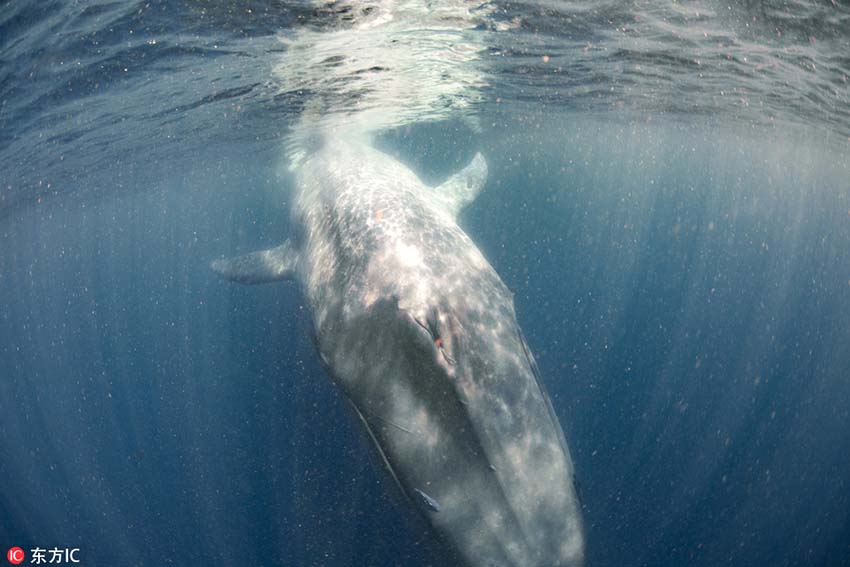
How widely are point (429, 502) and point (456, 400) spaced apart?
669 millimetres

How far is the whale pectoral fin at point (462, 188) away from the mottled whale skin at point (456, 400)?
638 centimetres

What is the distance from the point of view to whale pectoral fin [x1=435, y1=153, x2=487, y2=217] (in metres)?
11.4

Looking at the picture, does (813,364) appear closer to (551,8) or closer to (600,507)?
(600,507)

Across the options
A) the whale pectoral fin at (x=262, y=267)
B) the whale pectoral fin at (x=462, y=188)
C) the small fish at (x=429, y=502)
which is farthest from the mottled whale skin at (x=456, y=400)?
the whale pectoral fin at (x=462, y=188)

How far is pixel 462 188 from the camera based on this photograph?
12.4 m

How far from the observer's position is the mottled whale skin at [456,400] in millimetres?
3016

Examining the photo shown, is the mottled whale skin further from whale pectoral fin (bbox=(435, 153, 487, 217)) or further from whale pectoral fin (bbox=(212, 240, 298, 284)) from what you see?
whale pectoral fin (bbox=(435, 153, 487, 217))

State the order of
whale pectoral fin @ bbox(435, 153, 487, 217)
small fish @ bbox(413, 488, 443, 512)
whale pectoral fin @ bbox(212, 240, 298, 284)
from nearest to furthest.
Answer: small fish @ bbox(413, 488, 443, 512) → whale pectoral fin @ bbox(212, 240, 298, 284) → whale pectoral fin @ bbox(435, 153, 487, 217)

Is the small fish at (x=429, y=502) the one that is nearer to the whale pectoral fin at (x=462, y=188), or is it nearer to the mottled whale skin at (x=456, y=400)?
the mottled whale skin at (x=456, y=400)

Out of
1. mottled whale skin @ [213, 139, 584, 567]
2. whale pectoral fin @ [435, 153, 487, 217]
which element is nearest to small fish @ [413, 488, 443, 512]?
mottled whale skin @ [213, 139, 584, 567]

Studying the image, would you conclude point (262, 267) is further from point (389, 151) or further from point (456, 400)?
point (389, 151)

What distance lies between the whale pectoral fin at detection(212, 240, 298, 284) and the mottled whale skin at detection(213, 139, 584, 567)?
4520 millimetres

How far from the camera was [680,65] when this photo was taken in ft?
45.3

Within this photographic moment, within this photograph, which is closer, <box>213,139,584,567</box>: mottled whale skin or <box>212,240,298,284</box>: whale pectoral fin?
<box>213,139,584,567</box>: mottled whale skin
